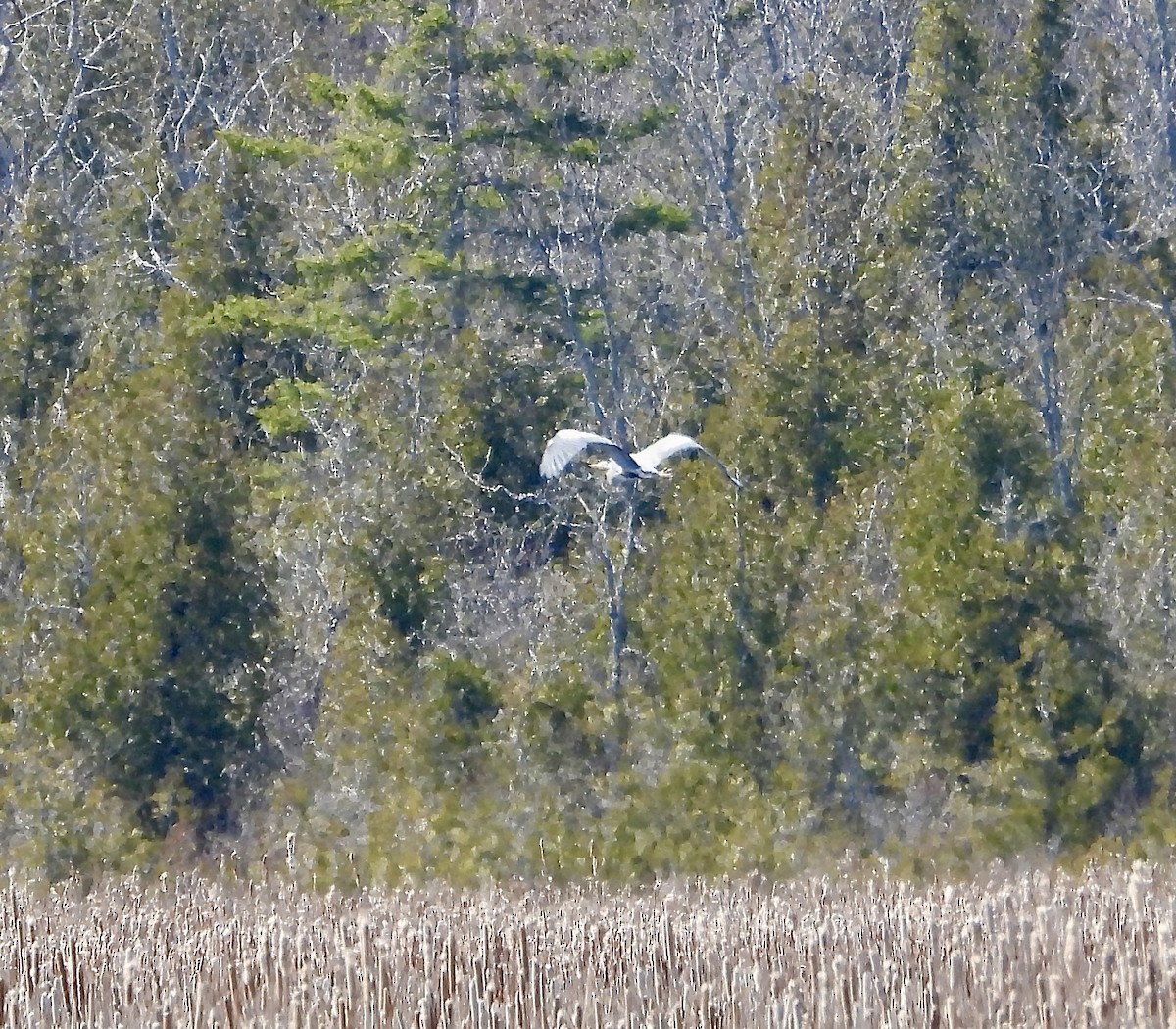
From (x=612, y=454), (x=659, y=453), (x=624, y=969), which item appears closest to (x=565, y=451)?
(x=612, y=454)

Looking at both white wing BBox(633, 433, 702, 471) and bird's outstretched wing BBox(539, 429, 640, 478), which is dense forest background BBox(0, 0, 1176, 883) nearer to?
white wing BBox(633, 433, 702, 471)

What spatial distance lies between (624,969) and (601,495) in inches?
607

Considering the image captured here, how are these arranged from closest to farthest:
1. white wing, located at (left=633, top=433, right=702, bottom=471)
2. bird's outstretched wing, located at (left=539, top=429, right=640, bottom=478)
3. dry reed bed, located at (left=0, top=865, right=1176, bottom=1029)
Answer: dry reed bed, located at (left=0, top=865, right=1176, bottom=1029), bird's outstretched wing, located at (left=539, top=429, right=640, bottom=478), white wing, located at (left=633, top=433, right=702, bottom=471)

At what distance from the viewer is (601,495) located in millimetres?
25391

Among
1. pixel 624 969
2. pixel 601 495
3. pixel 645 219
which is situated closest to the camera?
pixel 624 969

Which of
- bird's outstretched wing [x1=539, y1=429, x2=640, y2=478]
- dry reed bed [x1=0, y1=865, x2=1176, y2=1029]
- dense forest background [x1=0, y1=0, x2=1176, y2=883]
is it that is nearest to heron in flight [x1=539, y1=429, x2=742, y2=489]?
bird's outstretched wing [x1=539, y1=429, x2=640, y2=478]

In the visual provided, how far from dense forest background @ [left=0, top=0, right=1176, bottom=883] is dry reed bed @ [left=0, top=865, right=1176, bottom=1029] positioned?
6845 millimetres

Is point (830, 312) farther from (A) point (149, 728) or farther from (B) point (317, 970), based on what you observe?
(B) point (317, 970)

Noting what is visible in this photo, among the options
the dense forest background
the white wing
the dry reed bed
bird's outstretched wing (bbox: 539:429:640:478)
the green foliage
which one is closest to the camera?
the dry reed bed

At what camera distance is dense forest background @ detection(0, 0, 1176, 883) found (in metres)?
20.8

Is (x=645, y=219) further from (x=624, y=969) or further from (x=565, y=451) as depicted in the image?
(x=624, y=969)

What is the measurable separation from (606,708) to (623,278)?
7.77 m

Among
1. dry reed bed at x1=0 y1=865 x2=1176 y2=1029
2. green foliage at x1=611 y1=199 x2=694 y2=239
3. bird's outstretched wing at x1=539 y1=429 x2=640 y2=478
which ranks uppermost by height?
green foliage at x1=611 y1=199 x2=694 y2=239

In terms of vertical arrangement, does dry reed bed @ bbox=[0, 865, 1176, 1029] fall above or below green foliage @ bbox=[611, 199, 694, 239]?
below
